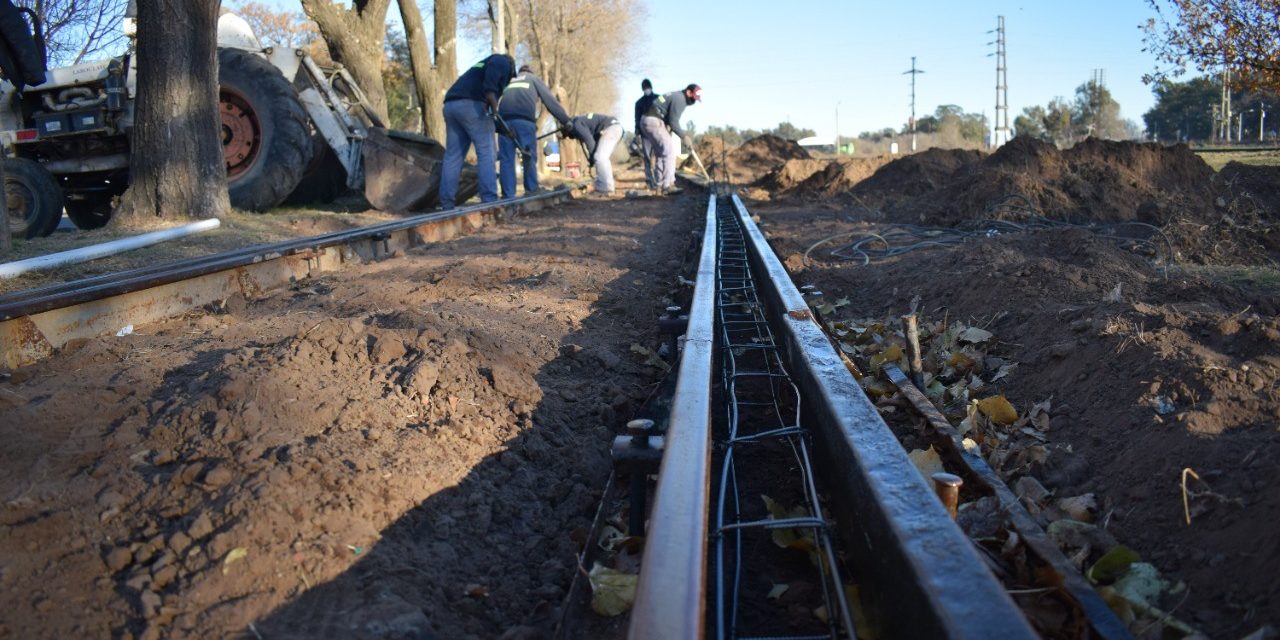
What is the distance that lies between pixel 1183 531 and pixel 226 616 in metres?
2.16

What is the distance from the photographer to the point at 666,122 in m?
17.5

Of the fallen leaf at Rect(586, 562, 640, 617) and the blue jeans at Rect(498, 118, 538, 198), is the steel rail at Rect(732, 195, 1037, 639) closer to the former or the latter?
the fallen leaf at Rect(586, 562, 640, 617)

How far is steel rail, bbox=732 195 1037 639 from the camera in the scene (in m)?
1.56

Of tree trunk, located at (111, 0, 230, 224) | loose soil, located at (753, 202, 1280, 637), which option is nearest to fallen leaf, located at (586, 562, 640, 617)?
loose soil, located at (753, 202, 1280, 637)

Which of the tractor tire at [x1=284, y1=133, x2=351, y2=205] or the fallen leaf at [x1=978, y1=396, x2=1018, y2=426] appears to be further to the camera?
the tractor tire at [x1=284, y1=133, x2=351, y2=205]

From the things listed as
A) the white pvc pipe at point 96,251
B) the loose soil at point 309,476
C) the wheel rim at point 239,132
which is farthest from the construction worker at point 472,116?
the loose soil at point 309,476

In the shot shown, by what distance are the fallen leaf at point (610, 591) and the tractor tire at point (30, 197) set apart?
938cm

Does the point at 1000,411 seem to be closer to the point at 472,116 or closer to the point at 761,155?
the point at 472,116

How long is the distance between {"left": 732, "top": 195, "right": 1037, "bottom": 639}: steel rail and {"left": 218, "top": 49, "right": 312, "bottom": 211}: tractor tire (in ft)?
31.5

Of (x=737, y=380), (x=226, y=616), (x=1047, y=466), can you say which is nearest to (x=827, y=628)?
(x=1047, y=466)

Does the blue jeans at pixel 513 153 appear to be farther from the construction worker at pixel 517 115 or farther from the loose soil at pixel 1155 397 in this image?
the loose soil at pixel 1155 397

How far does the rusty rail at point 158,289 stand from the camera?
3789 mm

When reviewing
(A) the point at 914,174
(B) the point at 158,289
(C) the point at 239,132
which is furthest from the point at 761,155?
(B) the point at 158,289

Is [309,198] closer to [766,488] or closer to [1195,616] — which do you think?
[766,488]
